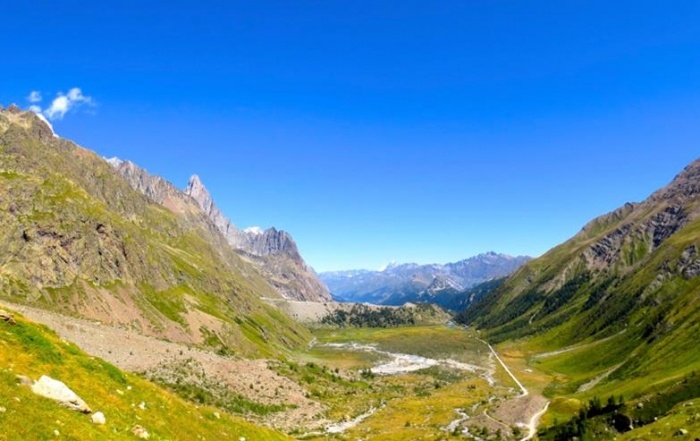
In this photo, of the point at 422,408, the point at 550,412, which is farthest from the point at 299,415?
the point at 550,412

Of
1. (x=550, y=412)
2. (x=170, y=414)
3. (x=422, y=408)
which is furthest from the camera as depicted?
(x=422, y=408)

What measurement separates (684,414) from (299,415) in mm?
74666

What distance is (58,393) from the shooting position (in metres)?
24.2

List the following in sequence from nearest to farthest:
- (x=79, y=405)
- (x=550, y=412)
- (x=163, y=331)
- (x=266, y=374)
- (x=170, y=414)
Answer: (x=79, y=405) < (x=170, y=414) < (x=550, y=412) < (x=266, y=374) < (x=163, y=331)

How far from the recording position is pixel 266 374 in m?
126

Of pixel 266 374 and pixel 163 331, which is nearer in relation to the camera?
pixel 266 374

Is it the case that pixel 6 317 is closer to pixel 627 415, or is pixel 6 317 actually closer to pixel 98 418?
pixel 98 418

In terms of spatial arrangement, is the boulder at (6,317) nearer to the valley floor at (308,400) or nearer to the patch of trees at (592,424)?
the valley floor at (308,400)

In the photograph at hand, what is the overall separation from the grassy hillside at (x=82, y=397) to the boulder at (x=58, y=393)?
405 millimetres

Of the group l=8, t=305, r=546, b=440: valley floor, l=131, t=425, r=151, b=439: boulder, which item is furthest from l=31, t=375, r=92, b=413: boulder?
l=8, t=305, r=546, b=440: valley floor

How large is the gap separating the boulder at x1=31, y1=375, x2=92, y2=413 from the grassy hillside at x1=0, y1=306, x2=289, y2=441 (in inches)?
15.9

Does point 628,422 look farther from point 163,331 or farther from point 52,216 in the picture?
point 52,216

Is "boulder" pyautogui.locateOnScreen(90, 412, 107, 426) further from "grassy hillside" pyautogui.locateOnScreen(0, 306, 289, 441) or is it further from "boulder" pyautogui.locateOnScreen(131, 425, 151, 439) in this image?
"boulder" pyautogui.locateOnScreen(131, 425, 151, 439)

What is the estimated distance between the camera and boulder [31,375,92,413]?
23906 millimetres
